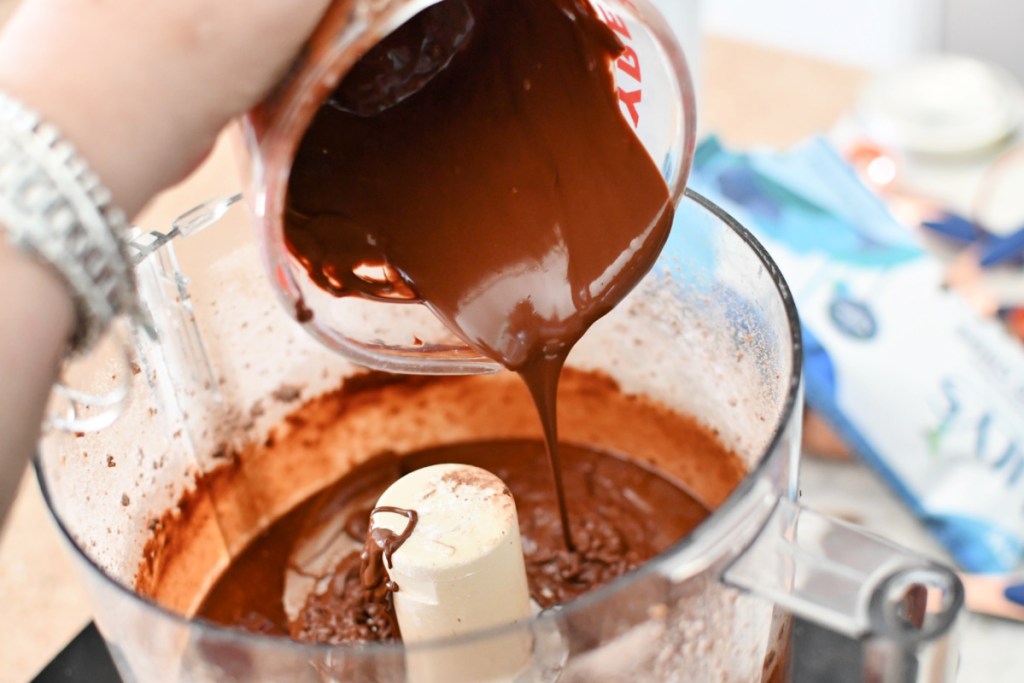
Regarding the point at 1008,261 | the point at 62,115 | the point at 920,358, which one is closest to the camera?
the point at 62,115

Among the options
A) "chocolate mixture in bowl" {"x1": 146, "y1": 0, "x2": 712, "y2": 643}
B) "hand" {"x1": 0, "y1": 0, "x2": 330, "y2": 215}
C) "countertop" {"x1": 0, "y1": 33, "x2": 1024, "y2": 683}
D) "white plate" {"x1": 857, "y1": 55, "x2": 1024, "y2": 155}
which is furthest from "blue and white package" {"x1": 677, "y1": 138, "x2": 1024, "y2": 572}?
"hand" {"x1": 0, "y1": 0, "x2": 330, "y2": 215}

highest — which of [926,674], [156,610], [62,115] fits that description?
[62,115]

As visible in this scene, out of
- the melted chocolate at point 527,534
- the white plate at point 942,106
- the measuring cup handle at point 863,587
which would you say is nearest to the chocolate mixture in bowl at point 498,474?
the melted chocolate at point 527,534

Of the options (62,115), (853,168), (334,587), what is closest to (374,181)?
(62,115)

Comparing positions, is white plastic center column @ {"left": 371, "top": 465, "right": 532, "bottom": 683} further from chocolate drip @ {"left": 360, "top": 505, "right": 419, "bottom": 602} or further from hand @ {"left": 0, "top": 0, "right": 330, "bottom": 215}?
hand @ {"left": 0, "top": 0, "right": 330, "bottom": 215}

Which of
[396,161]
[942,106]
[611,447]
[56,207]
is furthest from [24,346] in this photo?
[942,106]

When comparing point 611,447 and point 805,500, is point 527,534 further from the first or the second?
point 805,500

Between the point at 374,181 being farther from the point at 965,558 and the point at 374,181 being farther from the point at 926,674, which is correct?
the point at 965,558
